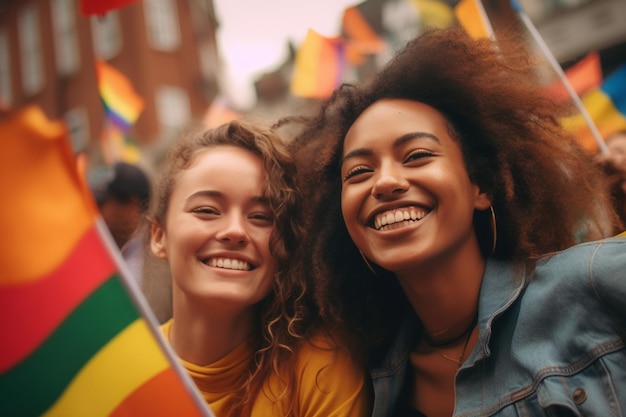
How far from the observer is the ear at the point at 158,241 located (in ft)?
6.94

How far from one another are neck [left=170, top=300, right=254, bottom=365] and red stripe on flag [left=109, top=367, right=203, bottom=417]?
622 millimetres

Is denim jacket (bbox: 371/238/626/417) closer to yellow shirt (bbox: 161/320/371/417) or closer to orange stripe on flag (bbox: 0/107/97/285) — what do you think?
yellow shirt (bbox: 161/320/371/417)

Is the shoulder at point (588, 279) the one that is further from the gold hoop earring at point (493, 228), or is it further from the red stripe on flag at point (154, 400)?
the red stripe on flag at point (154, 400)

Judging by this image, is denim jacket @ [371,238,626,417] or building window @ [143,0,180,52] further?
building window @ [143,0,180,52]

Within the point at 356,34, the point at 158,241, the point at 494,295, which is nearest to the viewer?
the point at 494,295

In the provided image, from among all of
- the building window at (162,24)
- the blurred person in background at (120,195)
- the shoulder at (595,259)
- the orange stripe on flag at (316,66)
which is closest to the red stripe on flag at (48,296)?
the shoulder at (595,259)

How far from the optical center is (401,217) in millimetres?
1662

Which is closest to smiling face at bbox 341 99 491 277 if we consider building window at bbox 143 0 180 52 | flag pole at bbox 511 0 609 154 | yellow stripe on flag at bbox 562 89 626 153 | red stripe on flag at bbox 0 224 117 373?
red stripe on flag at bbox 0 224 117 373

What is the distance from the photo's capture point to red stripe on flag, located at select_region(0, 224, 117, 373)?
1047 millimetres

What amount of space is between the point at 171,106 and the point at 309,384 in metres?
15.2

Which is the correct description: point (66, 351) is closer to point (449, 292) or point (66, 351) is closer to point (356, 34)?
point (449, 292)

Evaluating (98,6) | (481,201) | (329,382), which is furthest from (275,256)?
(98,6)

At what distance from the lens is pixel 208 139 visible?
212cm

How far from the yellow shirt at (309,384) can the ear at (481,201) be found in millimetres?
712
